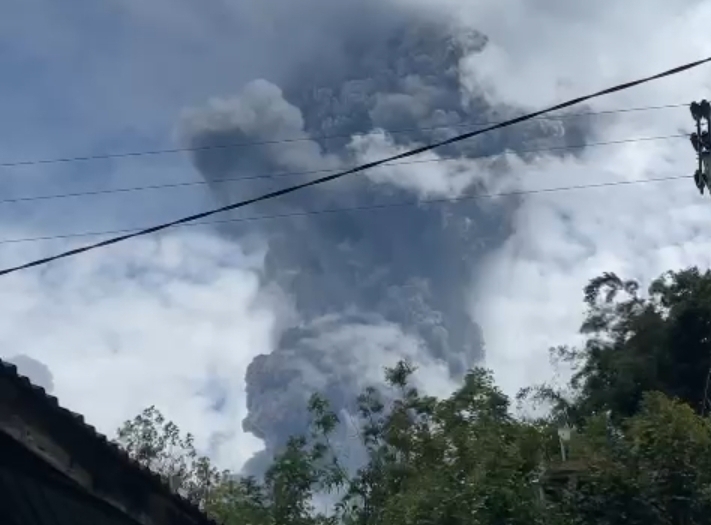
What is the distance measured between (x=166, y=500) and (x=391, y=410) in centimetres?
2634

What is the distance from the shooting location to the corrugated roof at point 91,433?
5465 millimetres

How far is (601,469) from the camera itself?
17.4m

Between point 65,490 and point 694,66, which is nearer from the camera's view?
point 65,490

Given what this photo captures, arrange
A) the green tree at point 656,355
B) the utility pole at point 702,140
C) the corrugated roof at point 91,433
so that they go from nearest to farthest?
the corrugated roof at point 91,433 < the utility pole at point 702,140 < the green tree at point 656,355

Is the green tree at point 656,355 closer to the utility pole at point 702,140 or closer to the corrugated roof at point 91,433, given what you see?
the utility pole at point 702,140

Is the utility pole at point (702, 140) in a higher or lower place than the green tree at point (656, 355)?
lower

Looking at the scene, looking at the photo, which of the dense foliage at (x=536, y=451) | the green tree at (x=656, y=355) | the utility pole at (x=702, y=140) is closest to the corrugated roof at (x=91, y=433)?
the dense foliage at (x=536, y=451)

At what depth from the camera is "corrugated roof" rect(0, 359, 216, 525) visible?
5465 millimetres

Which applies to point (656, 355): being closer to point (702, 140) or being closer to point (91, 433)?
point (702, 140)

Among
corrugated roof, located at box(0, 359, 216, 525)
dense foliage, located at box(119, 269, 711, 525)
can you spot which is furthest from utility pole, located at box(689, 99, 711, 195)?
corrugated roof, located at box(0, 359, 216, 525)

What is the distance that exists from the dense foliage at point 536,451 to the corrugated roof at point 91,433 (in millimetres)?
3213

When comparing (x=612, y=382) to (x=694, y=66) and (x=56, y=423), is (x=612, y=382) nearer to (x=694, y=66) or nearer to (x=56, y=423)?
(x=694, y=66)

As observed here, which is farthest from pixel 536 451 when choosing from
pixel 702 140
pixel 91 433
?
pixel 91 433

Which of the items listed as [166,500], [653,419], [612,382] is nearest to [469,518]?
[653,419]
